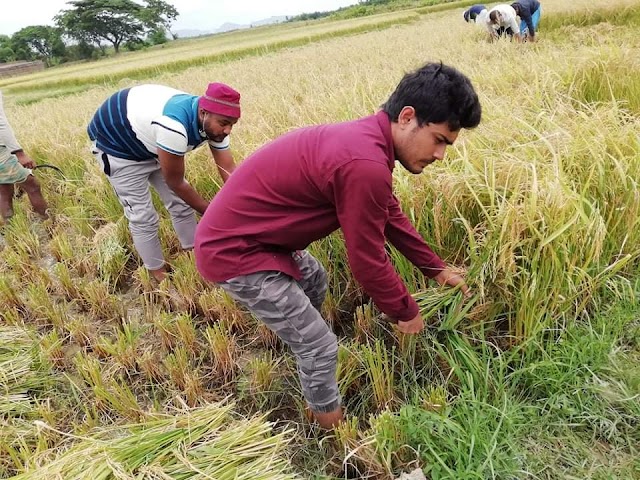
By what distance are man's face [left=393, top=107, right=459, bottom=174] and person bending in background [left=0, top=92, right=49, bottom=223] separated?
372 centimetres

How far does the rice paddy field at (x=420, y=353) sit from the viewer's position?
1.47 meters

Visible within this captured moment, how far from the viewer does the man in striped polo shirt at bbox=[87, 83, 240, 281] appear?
2277 mm

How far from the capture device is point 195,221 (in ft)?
10.0

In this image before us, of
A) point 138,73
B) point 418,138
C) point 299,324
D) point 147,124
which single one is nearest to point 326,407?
point 299,324

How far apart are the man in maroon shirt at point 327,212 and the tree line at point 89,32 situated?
4405 centimetres

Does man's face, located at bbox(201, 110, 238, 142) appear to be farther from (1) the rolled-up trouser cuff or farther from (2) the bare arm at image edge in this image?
(2) the bare arm at image edge

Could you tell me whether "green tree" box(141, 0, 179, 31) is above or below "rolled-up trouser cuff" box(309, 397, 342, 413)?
above

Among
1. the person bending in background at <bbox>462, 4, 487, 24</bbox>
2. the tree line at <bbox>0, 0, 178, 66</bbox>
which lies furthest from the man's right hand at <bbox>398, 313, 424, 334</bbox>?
the tree line at <bbox>0, 0, 178, 66</bbox>

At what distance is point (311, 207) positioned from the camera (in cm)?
147

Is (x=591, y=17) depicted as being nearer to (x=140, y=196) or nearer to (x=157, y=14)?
(x=140, y=196)

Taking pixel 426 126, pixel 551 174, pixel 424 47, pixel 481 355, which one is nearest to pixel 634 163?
pixel 551 174

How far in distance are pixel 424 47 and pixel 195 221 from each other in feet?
18.4

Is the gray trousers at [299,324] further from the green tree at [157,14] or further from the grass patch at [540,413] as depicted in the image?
the green tree at [157,14]

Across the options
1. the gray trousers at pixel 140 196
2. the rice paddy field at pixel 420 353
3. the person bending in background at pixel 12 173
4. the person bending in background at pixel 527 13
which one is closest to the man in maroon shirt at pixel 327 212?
the rice paddy field at pixel 420 353
